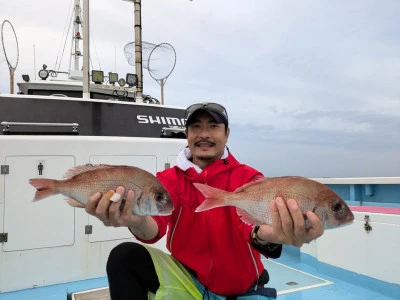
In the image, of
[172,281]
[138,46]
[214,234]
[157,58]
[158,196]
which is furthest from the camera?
[157,58]

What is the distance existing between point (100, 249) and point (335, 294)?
3.33m

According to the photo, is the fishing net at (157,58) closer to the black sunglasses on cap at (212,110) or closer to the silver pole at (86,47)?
the silver pole at (86,47)

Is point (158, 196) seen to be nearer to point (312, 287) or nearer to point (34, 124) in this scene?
point (34, 124)

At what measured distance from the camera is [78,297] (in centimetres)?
323

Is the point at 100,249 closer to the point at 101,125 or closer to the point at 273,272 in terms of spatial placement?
the point at 101,125

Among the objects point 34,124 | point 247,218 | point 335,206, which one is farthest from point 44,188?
point 34,124

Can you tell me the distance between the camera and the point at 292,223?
1.83 metres

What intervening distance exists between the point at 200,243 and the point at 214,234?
13 cm

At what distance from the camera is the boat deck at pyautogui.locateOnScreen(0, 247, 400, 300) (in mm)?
4164

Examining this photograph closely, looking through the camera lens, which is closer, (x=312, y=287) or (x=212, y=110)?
(x=212, y=110)

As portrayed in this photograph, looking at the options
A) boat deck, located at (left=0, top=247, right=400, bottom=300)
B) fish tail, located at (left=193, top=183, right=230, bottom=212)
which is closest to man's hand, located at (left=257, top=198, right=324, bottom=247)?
fish tail, located at (left=193, top=183, right=230, bottom=212)

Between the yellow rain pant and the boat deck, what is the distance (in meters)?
1.89

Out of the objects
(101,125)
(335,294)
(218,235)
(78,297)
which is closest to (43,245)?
(78,297)

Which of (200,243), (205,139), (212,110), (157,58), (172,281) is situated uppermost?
(157,58)
